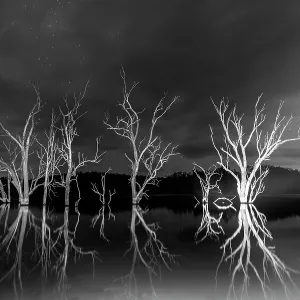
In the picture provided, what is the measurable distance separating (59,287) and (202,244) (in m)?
3.58

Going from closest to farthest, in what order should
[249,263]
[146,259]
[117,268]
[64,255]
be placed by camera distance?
[117,268]
[249,263]
[146,259]
[64,255]

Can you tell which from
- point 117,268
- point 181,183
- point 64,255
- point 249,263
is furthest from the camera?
point 181,183

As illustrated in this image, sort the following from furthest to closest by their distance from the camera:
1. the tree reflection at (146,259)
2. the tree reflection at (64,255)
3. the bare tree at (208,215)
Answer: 1. the bare tree at (208,215)
2. the tree reflection at (64,255)
3. the tree reflection at (146,259)

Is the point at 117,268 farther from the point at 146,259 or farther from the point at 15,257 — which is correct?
the point at 15,257

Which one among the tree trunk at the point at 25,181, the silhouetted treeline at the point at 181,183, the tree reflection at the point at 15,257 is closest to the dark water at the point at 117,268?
the tree reflection at the point at 15,257

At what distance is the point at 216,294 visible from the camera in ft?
10.2

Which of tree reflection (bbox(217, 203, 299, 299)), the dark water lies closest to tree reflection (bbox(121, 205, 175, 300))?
the dark water

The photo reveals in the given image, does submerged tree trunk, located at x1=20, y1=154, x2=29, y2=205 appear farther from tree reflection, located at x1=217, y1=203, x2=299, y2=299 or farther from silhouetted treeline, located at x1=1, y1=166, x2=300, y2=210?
silhouetted treeline, located at x1=1, y1=166, x2=300, y2=210

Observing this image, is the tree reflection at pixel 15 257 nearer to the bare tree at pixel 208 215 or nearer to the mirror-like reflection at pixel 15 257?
the mirror-like reflection at pixel 15 257

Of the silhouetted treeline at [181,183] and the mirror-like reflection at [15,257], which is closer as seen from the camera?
the mirror-like reflection at [15,257]

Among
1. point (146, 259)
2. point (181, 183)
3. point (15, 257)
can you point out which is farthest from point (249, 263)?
point (181, 183)

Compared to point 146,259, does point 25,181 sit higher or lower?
higher

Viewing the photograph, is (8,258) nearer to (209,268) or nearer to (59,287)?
(59,287)

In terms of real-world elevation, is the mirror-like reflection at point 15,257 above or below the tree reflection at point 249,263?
above
